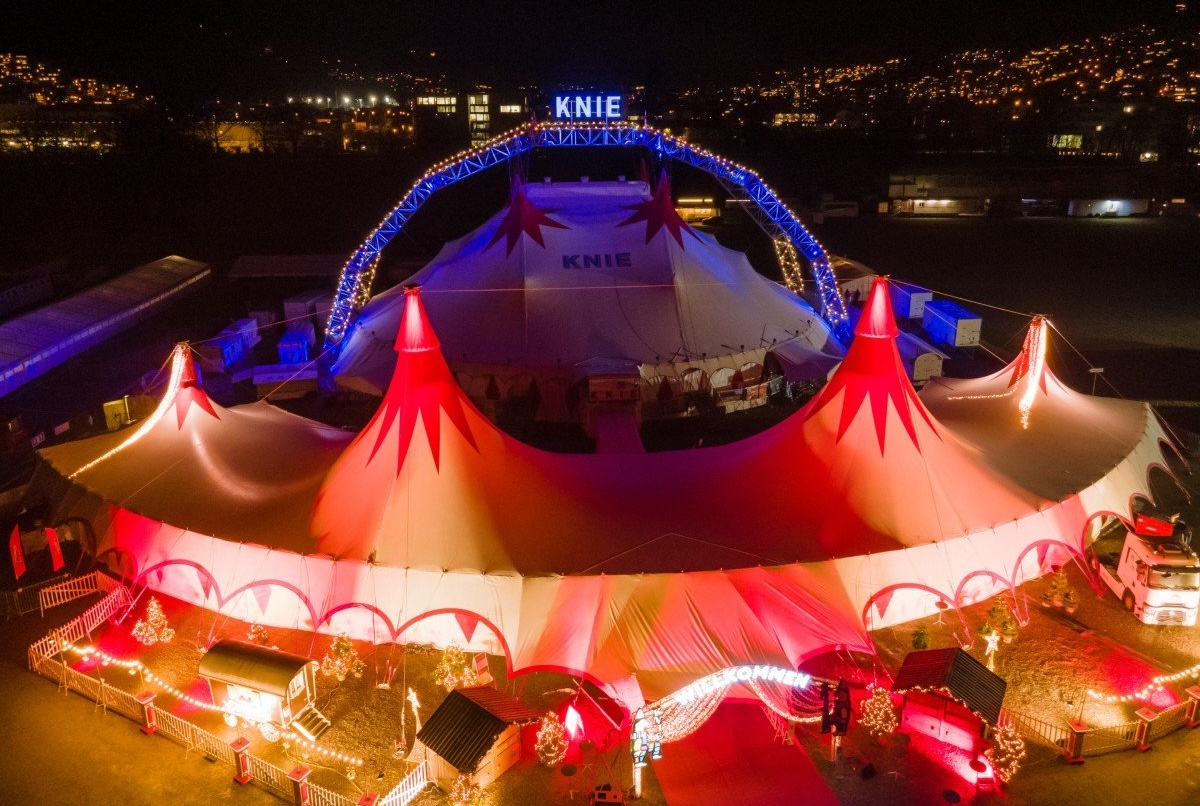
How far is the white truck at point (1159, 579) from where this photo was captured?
31.4ft

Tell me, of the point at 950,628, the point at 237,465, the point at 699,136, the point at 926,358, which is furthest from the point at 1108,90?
the point at 237,465

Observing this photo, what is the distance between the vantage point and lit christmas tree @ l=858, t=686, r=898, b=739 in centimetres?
810

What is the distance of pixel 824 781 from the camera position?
7.54m

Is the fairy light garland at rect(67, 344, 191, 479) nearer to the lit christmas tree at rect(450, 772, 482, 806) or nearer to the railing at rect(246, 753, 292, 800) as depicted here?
the railing at rect(246, 753, 292, 800)

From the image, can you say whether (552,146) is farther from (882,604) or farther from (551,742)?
(551,742)

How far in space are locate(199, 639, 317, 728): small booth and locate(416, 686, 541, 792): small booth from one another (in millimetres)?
1691

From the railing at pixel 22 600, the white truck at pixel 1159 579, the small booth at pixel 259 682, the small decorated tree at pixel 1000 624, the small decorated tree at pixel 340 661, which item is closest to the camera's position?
the small booth at pixel 259 682

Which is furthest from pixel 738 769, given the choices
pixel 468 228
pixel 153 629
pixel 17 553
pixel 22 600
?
pixel 468 228

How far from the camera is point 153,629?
9.79 meters

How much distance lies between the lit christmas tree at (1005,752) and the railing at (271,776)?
6.78m

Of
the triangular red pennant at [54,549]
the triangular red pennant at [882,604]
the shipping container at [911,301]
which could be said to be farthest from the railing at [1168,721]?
the shipping container at [911,301]

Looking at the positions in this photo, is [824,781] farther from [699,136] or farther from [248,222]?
[699,136]

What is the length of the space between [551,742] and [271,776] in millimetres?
2710

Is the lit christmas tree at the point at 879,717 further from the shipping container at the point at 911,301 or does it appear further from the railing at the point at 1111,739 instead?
the shipping container at the point at 911,301
